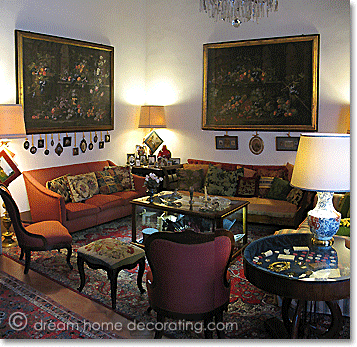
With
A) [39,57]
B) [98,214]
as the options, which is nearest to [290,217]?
[98,214]

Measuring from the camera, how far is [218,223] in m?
4.74

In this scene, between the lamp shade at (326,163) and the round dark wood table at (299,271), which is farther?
the lamp shade at (326,163)

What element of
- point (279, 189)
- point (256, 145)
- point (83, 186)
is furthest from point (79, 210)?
point (256, 145)

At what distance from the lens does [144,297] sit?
3.94 m

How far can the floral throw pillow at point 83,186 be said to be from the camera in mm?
6020

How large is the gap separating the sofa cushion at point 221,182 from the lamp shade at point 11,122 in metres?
2.97

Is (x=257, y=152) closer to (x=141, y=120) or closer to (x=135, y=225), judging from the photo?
(x=141, y=120)

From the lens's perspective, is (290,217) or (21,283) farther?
(290,217)

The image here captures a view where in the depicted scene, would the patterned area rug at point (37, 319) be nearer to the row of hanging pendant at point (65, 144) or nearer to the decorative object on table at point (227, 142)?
the row of hanging pendant at point (65, 144)

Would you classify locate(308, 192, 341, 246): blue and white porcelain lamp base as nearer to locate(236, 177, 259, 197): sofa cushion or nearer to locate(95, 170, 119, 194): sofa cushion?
locate(236, 177, 259, 197): sofa cushion

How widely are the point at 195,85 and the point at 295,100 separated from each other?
188 cm

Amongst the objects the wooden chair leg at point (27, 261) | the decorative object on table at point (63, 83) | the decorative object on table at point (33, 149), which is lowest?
the wooden chair leg at point (27, 261)

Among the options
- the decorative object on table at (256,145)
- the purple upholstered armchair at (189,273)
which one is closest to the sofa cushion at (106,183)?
the decorative object on table at (256,145)

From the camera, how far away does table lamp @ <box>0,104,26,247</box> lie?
5.14 metres
